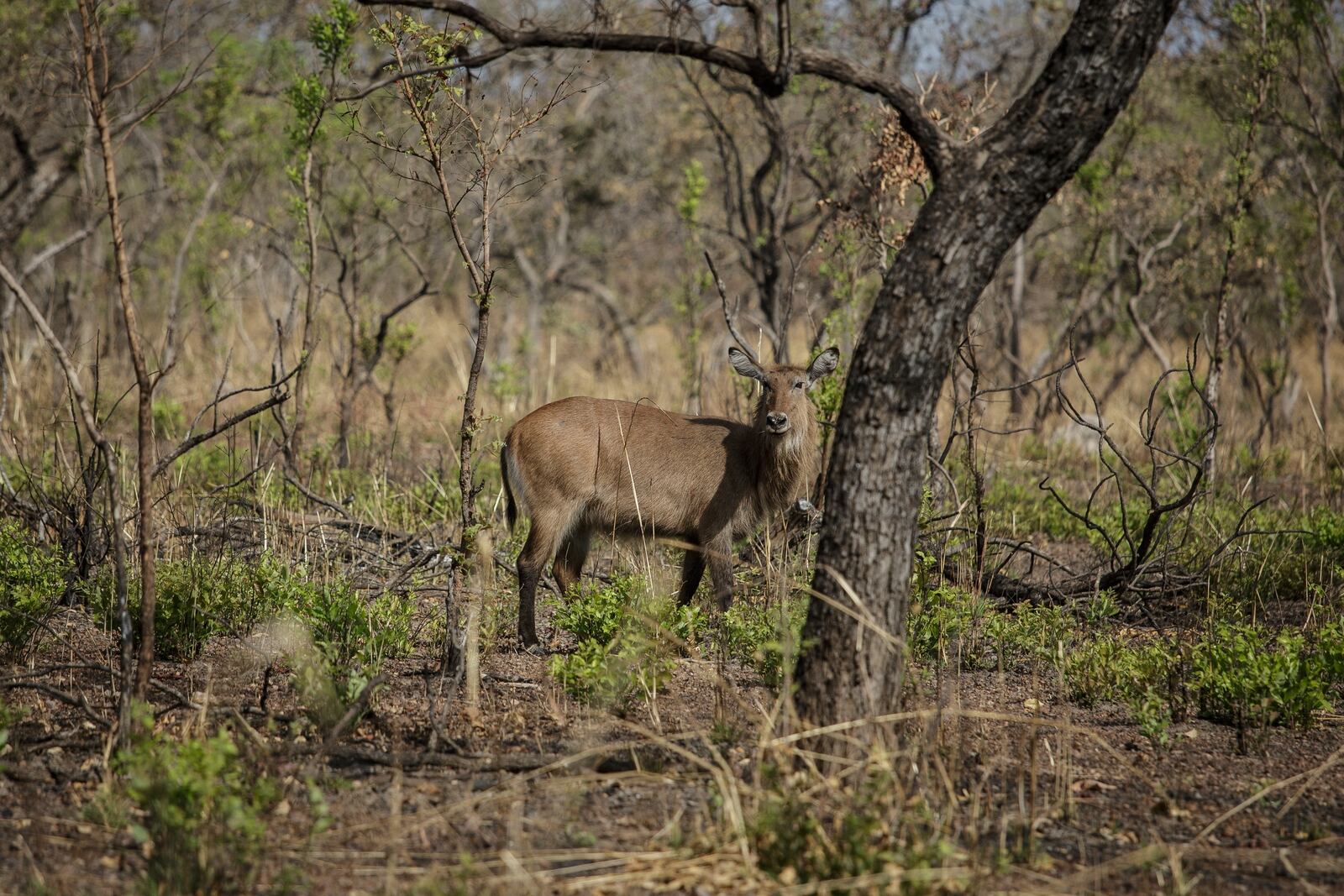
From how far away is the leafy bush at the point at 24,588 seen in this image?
459cm

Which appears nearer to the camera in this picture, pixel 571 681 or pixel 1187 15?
pixel 571 681

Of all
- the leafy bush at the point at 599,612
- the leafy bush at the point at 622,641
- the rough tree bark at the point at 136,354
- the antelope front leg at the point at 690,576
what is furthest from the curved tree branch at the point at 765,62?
the antelope front leg at the point at 690,576

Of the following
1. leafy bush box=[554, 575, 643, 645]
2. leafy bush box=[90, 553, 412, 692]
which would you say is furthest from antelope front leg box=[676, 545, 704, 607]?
leafy bush box=[90, 553, 412, 692]

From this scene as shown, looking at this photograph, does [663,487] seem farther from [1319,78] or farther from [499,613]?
[1319,78]

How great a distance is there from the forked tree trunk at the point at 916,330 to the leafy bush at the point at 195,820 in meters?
1.54

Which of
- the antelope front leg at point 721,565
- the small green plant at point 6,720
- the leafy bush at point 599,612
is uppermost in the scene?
the antelope front leg at point 721,565

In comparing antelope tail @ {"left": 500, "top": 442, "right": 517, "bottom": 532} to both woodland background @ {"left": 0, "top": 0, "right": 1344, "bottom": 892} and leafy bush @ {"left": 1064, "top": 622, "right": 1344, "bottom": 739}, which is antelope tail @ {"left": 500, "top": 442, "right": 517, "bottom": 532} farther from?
leafy bush @ {"left": 1064, "top": 622, "right": 1344, "bottom": 739}

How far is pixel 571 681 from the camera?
4.30 metres

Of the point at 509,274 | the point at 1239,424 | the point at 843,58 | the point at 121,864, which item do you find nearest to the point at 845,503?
the point at 843,58

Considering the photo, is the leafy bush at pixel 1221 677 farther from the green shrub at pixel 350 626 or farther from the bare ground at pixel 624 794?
the green shrub at pixel 350 626

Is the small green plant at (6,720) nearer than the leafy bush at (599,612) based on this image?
Yes

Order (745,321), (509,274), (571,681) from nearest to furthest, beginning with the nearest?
(571,681) → (745,321) → (509,274)

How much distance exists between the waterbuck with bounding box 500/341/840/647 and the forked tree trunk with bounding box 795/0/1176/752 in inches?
88.8

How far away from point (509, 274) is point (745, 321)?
381cm
